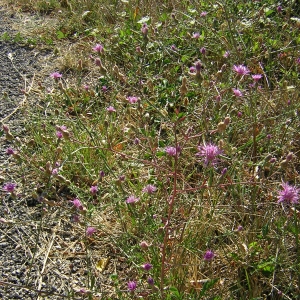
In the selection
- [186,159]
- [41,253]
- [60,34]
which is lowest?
[60,34]

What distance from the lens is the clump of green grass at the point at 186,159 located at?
125 centimetres

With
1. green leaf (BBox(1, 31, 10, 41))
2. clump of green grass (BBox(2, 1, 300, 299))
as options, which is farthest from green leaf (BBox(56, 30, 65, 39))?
green leaf (BBox(1, 31, 10, 41))

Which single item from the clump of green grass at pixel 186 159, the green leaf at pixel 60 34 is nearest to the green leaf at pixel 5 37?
the green leaf at pixel 60 34

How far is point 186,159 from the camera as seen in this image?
178 centimetres

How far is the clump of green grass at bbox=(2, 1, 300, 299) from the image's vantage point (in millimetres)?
1253

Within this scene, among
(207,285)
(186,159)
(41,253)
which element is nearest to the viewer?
(207,285)

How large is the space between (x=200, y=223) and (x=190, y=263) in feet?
0.50

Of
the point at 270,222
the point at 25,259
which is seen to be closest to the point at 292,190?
the point at 270,222

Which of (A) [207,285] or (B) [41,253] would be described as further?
(B) [41,253]

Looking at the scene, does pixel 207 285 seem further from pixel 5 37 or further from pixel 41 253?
pixel 5 37

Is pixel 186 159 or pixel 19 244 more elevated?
pixel 186 159

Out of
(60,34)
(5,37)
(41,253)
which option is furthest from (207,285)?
(5,37)

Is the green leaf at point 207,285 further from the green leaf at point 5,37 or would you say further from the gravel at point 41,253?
the green leaf at point 5,37

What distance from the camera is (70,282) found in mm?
1355
